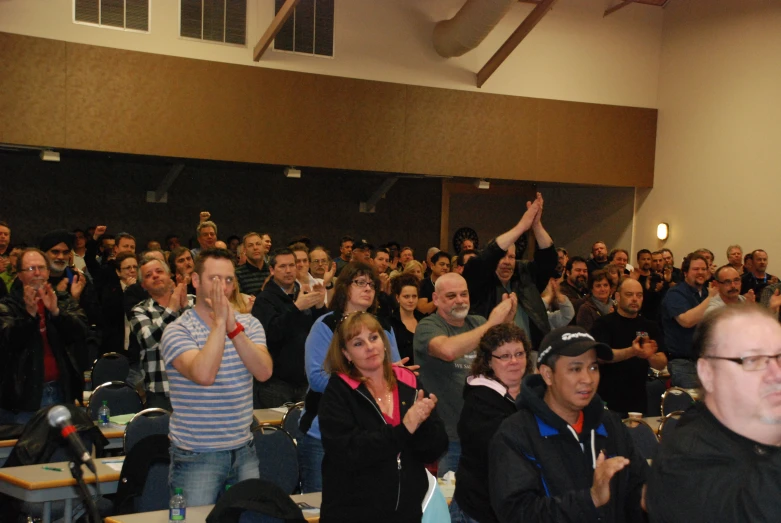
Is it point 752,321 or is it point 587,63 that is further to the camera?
point 587,63

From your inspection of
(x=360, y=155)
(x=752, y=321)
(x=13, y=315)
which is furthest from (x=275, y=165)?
(x=752, y=321)

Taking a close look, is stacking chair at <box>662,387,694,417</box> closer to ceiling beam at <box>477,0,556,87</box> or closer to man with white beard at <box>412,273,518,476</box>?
man with white beard at <box>412,273,518,476</box>

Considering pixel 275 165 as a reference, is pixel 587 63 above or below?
above

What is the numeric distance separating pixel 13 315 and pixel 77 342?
1.42 feet

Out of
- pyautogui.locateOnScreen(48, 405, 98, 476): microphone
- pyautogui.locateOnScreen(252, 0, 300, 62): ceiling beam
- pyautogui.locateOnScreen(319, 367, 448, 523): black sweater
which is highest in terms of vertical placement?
pyautogui.locateOnScreen(252, 0, 300, 62): ceiling beam

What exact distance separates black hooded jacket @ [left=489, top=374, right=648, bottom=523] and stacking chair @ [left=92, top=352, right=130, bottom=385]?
4.22 m

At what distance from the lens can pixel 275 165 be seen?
1330 centimetres

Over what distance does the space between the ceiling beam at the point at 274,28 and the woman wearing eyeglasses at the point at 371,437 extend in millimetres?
8632

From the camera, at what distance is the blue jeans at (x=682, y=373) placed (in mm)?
7520

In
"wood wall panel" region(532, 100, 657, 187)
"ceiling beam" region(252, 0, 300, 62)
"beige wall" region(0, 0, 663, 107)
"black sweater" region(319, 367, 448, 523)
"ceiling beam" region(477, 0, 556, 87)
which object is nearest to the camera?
"black sweater" region(319, 367, 448, 523)

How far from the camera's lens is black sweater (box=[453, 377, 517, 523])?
3.43 metres

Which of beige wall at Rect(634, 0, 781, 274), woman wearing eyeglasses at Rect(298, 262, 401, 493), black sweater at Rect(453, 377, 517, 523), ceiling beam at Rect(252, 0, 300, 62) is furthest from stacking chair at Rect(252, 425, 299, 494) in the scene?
beige wall at Rect(634, 0, 781, 274)

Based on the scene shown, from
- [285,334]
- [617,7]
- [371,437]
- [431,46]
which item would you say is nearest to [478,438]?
[371,437]

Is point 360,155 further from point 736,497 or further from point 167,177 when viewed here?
point 736,497
